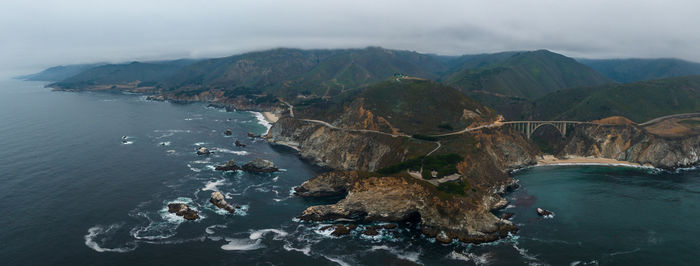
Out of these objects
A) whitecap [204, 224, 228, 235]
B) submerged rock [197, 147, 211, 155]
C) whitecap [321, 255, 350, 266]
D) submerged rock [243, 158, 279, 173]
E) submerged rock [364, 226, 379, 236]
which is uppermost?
submerged rock [197, 147, 211, 155]

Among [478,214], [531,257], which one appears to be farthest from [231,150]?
[531,257]

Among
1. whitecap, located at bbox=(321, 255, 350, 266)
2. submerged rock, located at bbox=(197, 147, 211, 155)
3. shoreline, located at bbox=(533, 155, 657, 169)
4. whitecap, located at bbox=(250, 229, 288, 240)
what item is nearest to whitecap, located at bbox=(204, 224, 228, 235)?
whitecap, located at bbox=(250, 229, 288, 240)

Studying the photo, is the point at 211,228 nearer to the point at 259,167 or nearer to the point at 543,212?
the point at 259,167

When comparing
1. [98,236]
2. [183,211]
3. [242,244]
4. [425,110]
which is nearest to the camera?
[242,244]

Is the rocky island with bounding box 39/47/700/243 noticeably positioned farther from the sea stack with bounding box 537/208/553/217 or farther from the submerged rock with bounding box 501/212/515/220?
the sea stack with bounding box 537/208/553/217

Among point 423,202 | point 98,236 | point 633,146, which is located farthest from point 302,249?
point 633,146

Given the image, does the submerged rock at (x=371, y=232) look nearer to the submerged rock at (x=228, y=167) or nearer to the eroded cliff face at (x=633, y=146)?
the submerged rock at (x=228, y=167)
